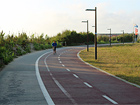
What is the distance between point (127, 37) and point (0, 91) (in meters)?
106

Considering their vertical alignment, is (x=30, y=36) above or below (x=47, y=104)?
above

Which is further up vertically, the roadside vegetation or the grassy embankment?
the roadside vegetation

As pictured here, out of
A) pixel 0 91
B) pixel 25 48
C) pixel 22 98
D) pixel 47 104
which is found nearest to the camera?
pixel 47 104

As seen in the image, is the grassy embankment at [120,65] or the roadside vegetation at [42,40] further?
the roadside vegetation at [42,40]

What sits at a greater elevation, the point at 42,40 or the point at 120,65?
the point at 42,40

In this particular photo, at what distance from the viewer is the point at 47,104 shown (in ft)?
25.2

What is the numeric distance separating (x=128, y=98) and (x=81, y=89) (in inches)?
95.0

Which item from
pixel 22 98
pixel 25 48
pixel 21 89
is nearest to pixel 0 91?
pixel 21 89

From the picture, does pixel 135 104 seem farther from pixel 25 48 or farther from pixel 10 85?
pixel 25 48

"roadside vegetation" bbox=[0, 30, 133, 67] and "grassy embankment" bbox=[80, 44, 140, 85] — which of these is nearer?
"grassy embankment" bbox=[80, 44, 140, 85]

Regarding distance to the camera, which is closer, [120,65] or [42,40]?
[120,65]

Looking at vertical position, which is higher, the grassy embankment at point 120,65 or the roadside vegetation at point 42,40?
the roadside vegetation at point 42,40

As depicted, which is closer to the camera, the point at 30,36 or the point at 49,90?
the point at 49,90

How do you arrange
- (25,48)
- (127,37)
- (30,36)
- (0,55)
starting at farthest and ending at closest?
(127,37)
(30,36)
(25,48)
(0,55)
